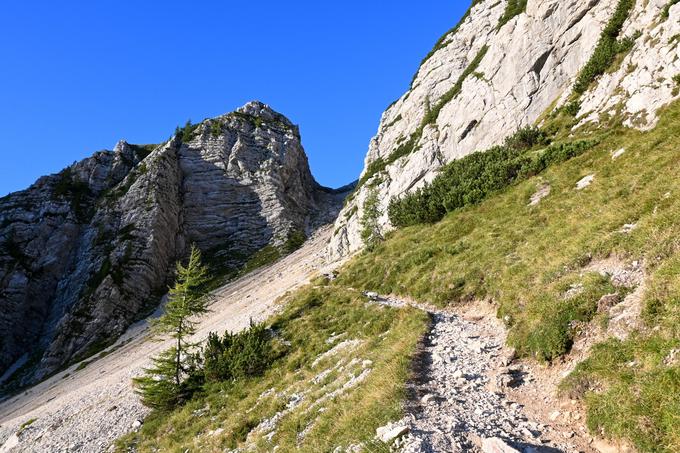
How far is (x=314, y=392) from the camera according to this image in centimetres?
1534

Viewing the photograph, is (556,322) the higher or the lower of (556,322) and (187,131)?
the lower

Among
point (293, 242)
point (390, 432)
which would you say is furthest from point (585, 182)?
point (293, 242)

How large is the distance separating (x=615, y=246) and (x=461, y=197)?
2025 cm

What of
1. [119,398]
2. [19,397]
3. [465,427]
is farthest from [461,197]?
[19,397]

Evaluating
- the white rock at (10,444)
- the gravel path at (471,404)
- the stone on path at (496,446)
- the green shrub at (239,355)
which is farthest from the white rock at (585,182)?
the white rock at (10,444)

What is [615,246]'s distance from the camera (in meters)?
13.7

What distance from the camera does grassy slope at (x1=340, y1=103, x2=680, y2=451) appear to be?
801 centimetres

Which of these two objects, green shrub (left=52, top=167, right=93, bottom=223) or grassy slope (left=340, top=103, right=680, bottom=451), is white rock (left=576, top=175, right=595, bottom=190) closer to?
grassy slope (left=340, top=103, right=680, bottom=451)

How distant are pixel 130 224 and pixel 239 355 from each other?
71.0 meters

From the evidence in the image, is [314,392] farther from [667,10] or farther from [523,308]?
[667,10]

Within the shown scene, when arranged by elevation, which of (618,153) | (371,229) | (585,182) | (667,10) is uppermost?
(667,10)

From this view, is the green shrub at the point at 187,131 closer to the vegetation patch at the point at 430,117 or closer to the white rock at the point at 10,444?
the vegetation patch at the point at 430,117

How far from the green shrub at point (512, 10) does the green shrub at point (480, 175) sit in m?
25.6

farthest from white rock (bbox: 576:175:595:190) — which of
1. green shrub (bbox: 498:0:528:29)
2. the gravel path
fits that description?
green shrub (bbox: 498:0:528:29)
